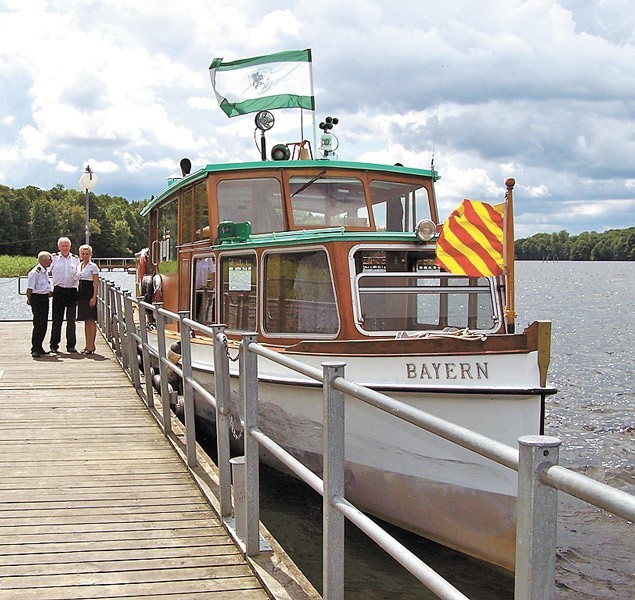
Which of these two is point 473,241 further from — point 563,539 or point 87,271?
point 87,271

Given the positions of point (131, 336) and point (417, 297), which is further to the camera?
point (131, 336)

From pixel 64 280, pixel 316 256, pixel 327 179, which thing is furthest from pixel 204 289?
pixel 64 280

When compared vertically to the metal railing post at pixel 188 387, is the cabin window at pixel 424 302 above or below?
above

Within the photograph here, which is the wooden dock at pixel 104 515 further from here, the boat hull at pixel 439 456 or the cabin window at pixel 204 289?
the cabin window at pixel 204 289

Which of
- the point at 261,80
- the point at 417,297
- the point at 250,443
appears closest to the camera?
the point at 250,443

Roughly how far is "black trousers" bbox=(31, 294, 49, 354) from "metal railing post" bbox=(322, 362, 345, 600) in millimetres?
9248

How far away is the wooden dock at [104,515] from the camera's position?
408 cm

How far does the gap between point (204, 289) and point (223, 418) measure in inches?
176

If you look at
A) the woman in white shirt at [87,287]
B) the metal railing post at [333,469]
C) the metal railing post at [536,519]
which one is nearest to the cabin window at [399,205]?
the woman in white shirt at [87,287]

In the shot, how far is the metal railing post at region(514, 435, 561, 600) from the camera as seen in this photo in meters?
1.92

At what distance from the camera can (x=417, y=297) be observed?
7.65m

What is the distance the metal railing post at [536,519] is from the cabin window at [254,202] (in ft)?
23.2

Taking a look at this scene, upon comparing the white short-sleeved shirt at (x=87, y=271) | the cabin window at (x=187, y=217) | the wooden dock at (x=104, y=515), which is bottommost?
the wooden dock at (x=104, y=515)

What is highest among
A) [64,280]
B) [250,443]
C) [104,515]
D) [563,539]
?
[64,280]
